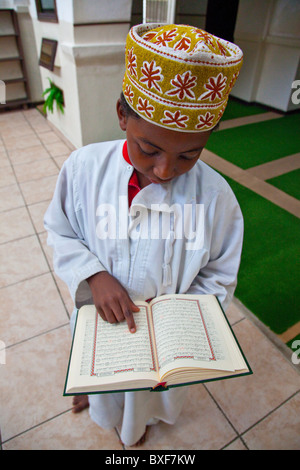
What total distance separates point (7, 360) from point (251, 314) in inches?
50.6

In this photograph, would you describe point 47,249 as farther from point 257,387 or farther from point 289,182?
point 289,182

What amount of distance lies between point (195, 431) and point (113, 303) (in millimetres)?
903

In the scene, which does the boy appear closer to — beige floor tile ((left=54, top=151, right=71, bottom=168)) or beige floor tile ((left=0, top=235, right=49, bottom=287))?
beige floor tile ((left=0, top=235, right=49, bottom=287))

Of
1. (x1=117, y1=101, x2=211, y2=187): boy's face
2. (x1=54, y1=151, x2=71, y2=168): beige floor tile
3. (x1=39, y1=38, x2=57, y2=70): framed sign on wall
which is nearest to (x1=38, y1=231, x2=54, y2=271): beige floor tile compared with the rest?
(x1=54, y1=151, x2=71, y2=168): beige floor tile

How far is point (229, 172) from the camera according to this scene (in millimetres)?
2975

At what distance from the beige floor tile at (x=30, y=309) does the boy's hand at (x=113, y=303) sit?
3.35 ft

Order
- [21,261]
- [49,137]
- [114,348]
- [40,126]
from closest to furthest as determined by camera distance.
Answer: [114,348] < [21,261] < [49,137] < [40,126]

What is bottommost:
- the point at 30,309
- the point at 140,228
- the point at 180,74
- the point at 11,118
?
the point at 11,118

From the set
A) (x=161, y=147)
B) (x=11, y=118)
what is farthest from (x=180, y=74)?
(x=11, y=118)

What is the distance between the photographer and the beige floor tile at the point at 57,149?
3.21m

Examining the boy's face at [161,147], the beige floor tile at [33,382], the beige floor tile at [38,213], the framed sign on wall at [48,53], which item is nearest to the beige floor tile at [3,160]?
the beige floor tile at [38,213]

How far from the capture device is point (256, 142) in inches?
144

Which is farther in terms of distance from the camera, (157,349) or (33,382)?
(33,382)
